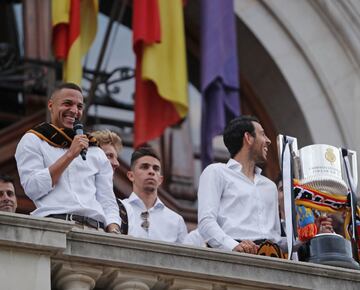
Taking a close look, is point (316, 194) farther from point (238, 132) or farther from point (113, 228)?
point (113, 228)

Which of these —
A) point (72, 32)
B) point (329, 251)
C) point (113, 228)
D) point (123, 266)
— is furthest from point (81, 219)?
point (72, 32)

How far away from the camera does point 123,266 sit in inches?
321

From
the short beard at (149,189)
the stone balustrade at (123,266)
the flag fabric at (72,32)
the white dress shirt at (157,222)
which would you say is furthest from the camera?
the flag fabric at (72,32)

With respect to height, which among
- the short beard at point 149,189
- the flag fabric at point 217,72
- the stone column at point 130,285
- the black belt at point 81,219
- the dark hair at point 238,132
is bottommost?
the stone column at point 130,285

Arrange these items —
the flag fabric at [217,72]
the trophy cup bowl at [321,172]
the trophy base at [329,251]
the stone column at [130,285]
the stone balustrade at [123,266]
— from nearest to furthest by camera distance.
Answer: the stone balustrade at [123,266], the stone column at [130,285], the trophy base at [329,251], the trophy cup bowl at [321,172], the flag fabric at [217,72]

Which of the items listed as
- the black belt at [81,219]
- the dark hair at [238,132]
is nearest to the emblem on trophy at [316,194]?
the dark hair at [238,132]

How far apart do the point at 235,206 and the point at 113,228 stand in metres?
0.85

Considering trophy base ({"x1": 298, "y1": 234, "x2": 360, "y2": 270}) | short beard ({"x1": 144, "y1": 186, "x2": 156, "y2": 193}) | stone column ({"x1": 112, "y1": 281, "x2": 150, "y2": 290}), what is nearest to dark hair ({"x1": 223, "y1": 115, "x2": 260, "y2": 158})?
short beard ({"x1": 144, "y1": 186, "x2": 156, "y2": 193})

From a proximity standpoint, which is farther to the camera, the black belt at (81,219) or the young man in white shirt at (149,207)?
the young man in white shirt at (149,207)

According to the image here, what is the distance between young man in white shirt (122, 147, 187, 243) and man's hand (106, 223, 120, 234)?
2.85 feet

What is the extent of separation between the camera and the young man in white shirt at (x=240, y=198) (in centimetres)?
909

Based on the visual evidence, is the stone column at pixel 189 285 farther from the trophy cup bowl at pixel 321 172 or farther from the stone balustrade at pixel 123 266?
the trophy cup bowl at pixel 321 172

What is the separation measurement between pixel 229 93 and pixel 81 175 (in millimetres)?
6179

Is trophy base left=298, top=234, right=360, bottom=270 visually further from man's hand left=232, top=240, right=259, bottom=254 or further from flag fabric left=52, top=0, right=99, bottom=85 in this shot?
flag fabric left=52, top=0, right=99, bottom=85
